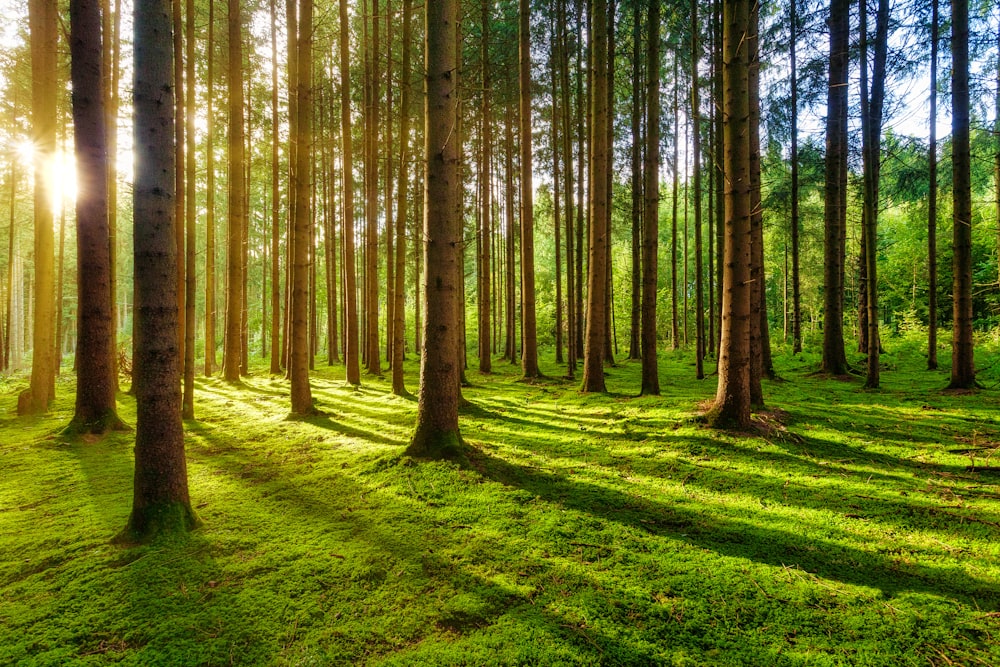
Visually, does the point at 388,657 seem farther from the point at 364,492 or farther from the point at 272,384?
the point at 272,384

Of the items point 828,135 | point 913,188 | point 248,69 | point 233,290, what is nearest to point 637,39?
point 828,135

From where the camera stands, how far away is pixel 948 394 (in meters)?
7.70

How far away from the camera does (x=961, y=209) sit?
26.5ft

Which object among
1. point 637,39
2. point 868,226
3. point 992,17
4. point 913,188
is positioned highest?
point 637,39

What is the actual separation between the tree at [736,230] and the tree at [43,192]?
1156cm

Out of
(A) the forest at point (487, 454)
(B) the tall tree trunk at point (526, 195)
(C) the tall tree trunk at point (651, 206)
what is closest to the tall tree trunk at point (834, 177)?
(A) the forest at point (487, 454)

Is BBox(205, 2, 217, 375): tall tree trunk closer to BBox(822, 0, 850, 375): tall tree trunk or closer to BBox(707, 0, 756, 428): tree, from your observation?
BBox(707, 0, 756, 428): tree

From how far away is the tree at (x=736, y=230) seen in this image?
210 inches

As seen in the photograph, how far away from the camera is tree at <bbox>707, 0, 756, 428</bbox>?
5.34 m

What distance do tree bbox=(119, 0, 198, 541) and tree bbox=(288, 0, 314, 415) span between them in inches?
161

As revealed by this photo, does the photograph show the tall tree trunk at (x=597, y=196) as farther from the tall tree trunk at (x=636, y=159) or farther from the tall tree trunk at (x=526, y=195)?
the tall tree trunk at (x=636, y=159)

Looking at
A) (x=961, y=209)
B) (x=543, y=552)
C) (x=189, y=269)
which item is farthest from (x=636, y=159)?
(x=543, y=552)

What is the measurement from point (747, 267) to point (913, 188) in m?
10.2

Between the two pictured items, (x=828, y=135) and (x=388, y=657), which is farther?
(x=828, y=135)
